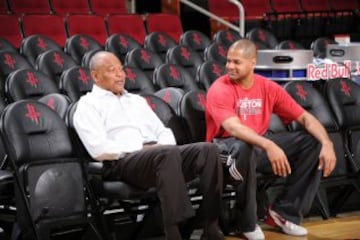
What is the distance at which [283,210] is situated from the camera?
4.30m

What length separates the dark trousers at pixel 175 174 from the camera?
12.1ft

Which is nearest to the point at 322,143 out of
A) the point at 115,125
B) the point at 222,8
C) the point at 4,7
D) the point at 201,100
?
the point at 201,100

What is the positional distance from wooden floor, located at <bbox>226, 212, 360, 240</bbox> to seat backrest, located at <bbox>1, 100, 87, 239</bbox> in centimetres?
89

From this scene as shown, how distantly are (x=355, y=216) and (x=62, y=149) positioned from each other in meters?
1.87

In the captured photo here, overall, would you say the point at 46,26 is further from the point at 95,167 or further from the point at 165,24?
the point at 95,167

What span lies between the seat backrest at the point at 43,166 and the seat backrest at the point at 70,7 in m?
3.97

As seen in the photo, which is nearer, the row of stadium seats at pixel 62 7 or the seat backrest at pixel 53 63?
the seat backrest at pixel 53 63

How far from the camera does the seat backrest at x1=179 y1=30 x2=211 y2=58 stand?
277 inches

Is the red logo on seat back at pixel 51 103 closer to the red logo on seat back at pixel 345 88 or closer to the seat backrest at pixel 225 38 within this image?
the red logo on seat back at pixel 345 88

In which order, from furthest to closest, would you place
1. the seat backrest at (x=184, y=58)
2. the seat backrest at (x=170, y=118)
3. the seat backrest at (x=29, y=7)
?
the seat backrest at (x=29, y=7), the seat backrest at (x=184, y=58), the seat backrest at (x=170, y=118)

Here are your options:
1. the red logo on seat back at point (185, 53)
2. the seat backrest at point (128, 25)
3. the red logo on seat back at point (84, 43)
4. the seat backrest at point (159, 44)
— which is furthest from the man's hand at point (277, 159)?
the seat backrest at point (128, 25)

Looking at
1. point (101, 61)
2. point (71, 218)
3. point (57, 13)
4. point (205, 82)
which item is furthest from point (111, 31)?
point (71, 218)

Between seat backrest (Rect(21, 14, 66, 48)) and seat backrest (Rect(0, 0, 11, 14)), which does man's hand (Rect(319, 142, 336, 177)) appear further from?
seat backrest (Rect(0, 0, 11, 14))

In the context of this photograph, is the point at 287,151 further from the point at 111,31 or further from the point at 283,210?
the point at 111,31
